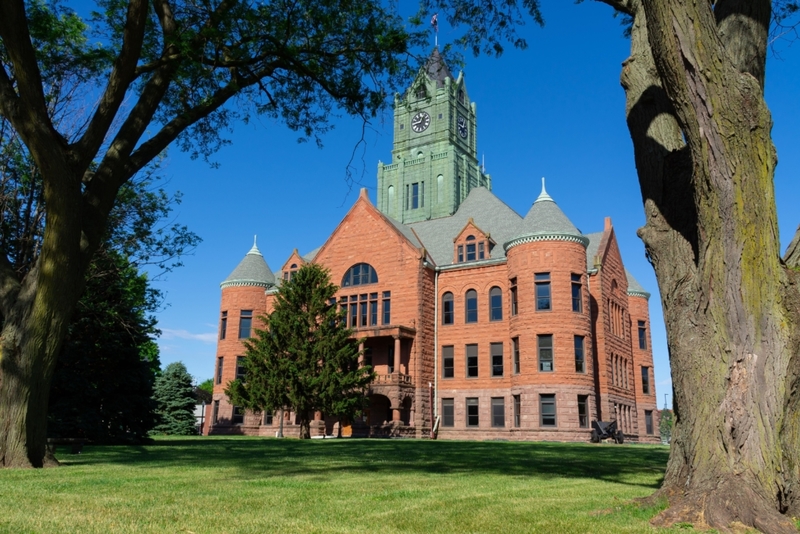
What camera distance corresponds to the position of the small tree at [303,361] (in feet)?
99.6

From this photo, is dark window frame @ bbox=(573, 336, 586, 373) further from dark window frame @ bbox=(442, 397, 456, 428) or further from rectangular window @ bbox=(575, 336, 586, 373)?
dark window frame @ bbox=(442, 397, 456, 428)

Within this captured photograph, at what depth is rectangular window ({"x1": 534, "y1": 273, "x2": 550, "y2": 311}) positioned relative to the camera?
35.9m

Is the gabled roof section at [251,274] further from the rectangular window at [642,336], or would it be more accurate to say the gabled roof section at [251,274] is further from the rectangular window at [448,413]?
the rectangular window at [642,336]

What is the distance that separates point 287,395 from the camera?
100 feet

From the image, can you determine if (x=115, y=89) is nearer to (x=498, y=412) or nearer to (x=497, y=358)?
(x=497, y=358)

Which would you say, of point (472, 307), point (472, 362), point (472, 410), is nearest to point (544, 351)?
point (472, 362)

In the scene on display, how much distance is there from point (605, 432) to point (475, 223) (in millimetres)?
16195

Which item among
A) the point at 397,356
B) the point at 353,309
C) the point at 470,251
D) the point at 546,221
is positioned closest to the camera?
the point at 546,221

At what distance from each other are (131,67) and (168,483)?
286 inches

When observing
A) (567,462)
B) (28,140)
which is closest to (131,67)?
(28,140)

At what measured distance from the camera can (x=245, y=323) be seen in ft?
150

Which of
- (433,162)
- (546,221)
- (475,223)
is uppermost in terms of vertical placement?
(433,162)

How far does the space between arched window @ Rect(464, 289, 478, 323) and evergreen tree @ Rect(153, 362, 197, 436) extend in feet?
65.6

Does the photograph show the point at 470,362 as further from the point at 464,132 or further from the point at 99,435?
the point at 464,132
